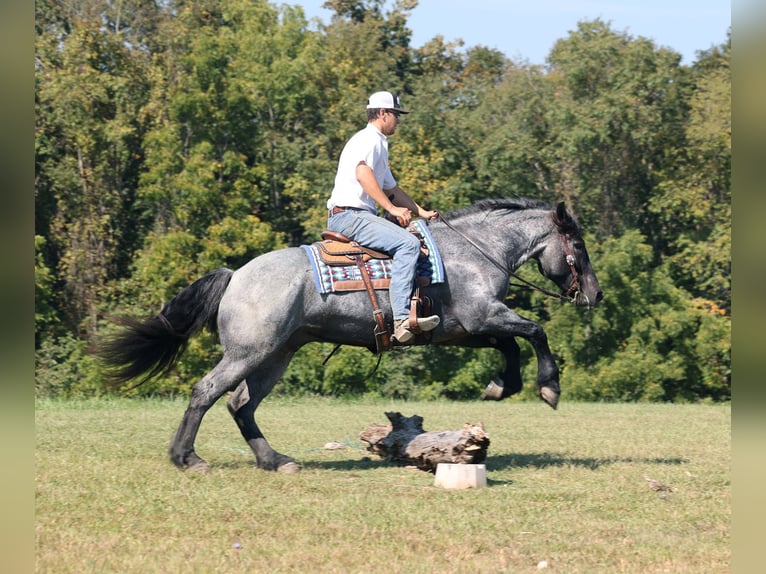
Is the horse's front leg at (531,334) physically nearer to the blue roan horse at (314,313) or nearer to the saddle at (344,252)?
the blue roan horse at (314,313)

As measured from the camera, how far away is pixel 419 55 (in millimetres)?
51500

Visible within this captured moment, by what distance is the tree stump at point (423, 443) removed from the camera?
909 cm

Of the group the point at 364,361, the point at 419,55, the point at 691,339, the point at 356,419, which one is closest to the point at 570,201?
the point at 691,339

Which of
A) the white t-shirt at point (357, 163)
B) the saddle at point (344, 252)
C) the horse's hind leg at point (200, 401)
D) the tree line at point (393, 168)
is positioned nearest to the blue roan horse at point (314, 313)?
the horse's hind leg at point (200, 401)

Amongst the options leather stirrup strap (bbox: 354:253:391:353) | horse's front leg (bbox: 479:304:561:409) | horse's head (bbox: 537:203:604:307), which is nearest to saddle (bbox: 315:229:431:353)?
leather stirrup strap (bbox: 354:253:391:353)

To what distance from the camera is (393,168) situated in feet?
118

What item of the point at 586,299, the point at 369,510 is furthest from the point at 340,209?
the point at 369,510

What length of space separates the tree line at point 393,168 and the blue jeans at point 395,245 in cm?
2293

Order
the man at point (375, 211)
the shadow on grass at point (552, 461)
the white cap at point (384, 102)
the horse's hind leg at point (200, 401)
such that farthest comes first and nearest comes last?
the shadow on grass at point (552, 461) < the white cap at point (384, 102) < the man at point (375, 211) < the horse's hind leg at point (200, 401)

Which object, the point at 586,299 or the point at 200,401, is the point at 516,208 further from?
the point at 200,401

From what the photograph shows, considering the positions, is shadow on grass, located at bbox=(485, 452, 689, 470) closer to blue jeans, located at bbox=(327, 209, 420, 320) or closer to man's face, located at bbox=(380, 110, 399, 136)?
blue jeans, located at bbox=(327, 209, 420, 320)

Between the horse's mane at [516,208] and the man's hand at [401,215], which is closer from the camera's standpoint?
the man's hand at [401,215]

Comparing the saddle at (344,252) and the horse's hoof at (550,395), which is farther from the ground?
the saddle at (344,252)
